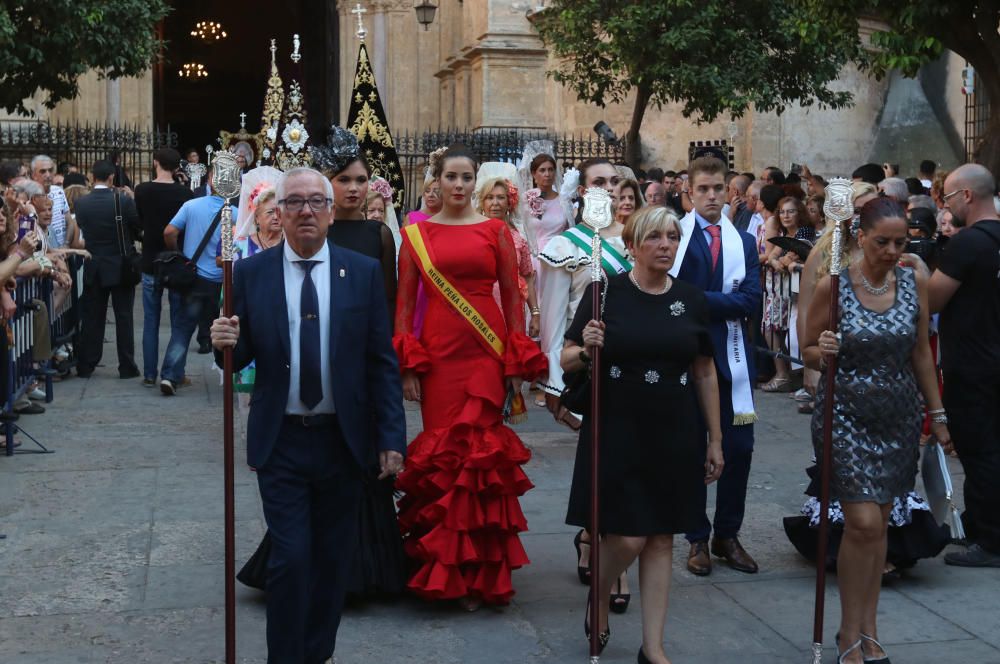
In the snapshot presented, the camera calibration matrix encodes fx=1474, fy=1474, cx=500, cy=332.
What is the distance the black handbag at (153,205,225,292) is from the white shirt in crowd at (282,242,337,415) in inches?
311

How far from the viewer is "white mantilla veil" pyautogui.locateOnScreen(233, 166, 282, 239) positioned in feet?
27.0

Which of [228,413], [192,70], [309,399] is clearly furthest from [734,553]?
[192,70]

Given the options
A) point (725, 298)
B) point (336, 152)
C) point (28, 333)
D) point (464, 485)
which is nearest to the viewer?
point (464, 485)

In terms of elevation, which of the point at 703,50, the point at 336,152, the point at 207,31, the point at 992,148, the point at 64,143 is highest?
the point at 207,31

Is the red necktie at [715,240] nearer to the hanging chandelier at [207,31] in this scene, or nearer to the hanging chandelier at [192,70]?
the hanging chandelier at [207,31]

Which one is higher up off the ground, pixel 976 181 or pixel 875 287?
pixel 976 181

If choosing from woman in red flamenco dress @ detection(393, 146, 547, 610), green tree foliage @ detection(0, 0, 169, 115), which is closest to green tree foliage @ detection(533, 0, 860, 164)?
green tree foliage @ detection(0, 0, 169, 115)

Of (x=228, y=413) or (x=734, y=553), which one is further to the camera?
(x=734, y=553)

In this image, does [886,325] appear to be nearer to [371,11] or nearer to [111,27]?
[111,27]

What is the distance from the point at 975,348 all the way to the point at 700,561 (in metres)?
1.81

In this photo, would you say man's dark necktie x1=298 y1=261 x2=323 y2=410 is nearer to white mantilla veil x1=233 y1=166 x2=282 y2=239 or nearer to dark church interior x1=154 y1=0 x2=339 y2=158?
white mantilla veil x1=233 y1=166 x2=282 y2=239

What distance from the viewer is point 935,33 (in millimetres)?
13469

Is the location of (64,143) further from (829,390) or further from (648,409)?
(829,390)

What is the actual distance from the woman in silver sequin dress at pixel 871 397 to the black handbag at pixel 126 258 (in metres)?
9.19
